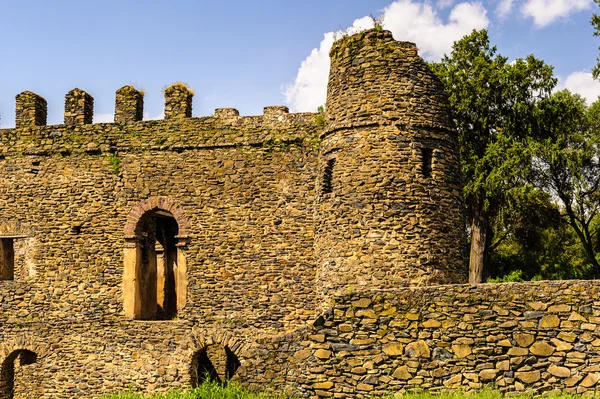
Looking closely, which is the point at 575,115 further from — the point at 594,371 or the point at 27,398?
the point at 27,398

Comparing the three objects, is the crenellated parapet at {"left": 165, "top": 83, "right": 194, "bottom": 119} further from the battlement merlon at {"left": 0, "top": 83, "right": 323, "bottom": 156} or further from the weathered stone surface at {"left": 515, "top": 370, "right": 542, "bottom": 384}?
the weathered stone surface at {"left": 515, "top": 370, "right": 542, "bottom": 384}

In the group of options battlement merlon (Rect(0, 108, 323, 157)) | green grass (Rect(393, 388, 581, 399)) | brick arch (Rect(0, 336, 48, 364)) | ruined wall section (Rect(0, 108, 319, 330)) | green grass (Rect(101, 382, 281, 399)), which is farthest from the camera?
brick arch (Rect(0, 336, 48, 364))

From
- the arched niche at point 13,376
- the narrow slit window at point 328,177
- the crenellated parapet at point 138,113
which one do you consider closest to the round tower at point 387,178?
the narrow slit window at point 328,177

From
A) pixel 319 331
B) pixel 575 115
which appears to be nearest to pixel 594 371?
pixel 319 331

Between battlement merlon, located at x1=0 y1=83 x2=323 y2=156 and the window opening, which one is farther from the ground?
battlement merlon, located at x1=0 y1=83 x2=323 y2=156

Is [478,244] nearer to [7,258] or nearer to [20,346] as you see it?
[20,346]

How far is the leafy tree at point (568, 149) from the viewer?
69.5ft

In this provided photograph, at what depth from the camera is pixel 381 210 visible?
12.7 m

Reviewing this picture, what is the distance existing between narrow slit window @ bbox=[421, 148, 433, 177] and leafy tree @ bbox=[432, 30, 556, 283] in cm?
807

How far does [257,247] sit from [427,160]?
4.05 metres

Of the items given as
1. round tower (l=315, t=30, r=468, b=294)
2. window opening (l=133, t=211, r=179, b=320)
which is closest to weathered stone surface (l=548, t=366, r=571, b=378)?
round tower (l=315, t=30, r=468, b=294)

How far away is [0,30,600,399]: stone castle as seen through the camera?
34.6ft

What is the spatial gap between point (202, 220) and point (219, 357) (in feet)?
12.3

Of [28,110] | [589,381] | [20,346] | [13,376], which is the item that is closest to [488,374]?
[589,381]
